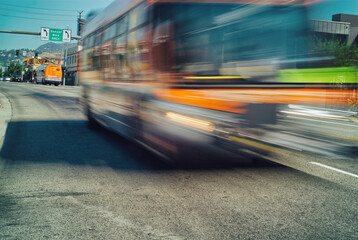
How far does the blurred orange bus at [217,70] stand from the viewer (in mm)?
3988

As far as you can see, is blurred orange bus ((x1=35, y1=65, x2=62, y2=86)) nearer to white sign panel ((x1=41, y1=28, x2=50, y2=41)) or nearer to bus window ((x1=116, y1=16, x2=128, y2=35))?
white sign panel ((x1=41, y1=28, x2=50, y2=41))

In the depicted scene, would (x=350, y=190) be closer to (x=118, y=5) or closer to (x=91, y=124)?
(x=118, y=5)

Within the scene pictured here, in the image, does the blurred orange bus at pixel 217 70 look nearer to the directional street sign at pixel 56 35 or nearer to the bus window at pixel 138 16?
the bus window at pixel 138 16

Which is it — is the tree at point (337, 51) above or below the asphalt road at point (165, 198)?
above

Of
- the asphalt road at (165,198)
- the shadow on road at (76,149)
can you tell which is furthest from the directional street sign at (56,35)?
the asphalt road at (165,198)

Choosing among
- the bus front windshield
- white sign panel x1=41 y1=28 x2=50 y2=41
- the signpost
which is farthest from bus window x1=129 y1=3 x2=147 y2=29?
the signpost

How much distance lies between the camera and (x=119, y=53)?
6.34 metres

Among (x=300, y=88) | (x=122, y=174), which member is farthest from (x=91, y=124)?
(x=300, y=88)

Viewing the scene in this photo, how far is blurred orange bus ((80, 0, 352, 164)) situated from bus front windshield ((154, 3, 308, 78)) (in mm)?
12

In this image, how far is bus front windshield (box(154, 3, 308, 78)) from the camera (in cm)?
409

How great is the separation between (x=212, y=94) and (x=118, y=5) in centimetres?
363

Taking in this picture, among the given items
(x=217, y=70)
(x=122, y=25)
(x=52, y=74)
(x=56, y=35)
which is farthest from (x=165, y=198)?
(x=52, y=74)

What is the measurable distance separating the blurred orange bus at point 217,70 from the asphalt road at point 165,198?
0.58 metres

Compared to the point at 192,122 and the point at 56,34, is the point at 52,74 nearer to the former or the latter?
the point at 56,34
